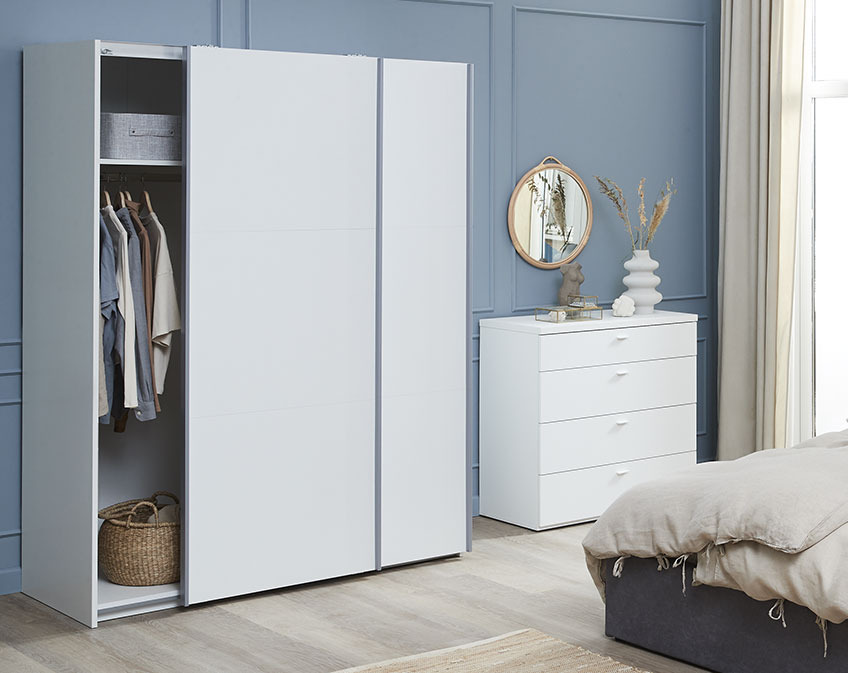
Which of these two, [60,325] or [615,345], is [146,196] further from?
[615,345]

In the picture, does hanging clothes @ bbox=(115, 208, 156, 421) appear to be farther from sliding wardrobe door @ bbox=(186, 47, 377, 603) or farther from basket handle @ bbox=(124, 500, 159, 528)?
basket handle @ bbox=(124, 500, 159, 528)

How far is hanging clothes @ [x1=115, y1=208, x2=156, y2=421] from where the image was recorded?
394cm

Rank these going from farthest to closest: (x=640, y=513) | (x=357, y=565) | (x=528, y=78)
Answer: (x=528, y=78) → (x=357, y=565) → (x=640, y=513)

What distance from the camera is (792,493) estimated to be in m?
3.20

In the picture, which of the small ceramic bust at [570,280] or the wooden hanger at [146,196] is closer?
the wooden hanger at [146,196]

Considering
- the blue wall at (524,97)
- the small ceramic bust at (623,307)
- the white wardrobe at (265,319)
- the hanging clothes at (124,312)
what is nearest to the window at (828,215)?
the blue wall at (524,97)

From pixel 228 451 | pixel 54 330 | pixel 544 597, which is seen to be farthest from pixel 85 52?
pixel 544 597

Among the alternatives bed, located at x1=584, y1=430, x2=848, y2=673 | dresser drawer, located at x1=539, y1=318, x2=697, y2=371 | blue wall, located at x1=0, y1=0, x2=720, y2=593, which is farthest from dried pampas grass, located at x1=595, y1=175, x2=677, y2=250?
bed, located at x1=584, y1=430, x2=848, y2=673

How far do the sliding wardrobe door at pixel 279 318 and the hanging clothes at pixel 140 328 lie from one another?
0.16 m

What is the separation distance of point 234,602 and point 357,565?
482 millimetres

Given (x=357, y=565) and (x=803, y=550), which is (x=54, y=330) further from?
(x=803, y=550)

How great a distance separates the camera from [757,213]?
5.89m

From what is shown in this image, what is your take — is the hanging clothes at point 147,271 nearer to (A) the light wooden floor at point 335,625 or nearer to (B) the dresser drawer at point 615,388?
(A) the light wooden floor at point 335,625

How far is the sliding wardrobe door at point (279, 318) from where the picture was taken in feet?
13.0
